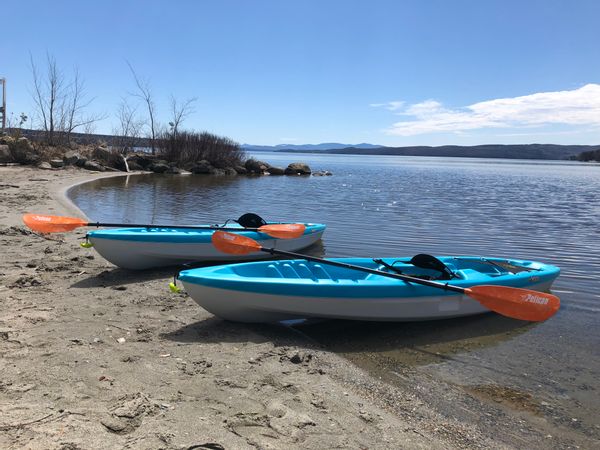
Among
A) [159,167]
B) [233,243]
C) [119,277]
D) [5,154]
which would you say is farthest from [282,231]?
[159,167]

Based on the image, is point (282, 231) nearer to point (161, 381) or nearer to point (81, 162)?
point (161, 381)

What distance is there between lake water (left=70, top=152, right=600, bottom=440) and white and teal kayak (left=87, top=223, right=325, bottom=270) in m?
2.77

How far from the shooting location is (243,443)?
2760mm

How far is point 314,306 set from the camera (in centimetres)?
502

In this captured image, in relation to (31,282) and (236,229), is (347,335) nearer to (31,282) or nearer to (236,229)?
(236,229)

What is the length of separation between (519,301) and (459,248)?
615 cm

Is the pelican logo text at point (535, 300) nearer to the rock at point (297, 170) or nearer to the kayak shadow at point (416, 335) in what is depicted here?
the kayak shadow at point (416, 335)

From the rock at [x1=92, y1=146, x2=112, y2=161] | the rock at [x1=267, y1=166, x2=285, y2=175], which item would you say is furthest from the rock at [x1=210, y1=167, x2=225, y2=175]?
the rock at [x1=92, y1=146, x2=112, y2=161]

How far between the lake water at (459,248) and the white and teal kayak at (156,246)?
2.77 meters

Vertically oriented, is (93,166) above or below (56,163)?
below

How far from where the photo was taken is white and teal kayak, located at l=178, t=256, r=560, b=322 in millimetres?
4793

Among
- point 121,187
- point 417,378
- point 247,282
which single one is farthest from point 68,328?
point 121,187

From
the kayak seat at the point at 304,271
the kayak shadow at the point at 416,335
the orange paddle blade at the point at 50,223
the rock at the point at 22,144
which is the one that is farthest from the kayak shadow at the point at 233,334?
the rock at the point at 22,144

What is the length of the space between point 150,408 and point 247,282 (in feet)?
6.16
